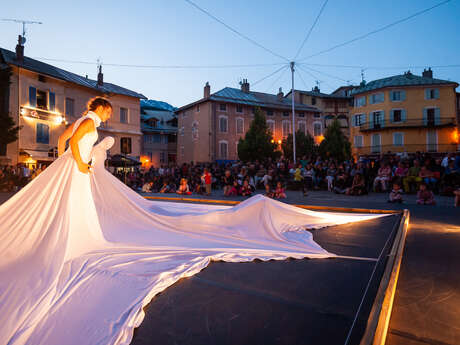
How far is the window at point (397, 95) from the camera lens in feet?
A: 112

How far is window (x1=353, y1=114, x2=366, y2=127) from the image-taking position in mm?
36875

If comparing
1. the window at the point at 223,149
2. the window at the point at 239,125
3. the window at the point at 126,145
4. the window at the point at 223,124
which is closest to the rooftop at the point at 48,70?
the window at the point at 223,124

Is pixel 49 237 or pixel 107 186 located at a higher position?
pixel 107 186

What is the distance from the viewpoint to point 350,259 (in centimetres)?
284

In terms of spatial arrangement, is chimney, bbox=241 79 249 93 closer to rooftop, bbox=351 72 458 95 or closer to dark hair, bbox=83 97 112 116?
rooftop, bbox=351 72 458 95

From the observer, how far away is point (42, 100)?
72.4 ft

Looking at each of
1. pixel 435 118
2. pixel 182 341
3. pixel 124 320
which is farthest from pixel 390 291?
pixel 435 118

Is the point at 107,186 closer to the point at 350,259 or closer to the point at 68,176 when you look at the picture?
the point at 68,176

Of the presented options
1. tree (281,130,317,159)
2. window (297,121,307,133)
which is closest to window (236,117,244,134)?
tree (281,130,317,159)

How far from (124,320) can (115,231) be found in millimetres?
1385

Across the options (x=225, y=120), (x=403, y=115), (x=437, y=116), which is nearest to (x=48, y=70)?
(x=225, y=120)

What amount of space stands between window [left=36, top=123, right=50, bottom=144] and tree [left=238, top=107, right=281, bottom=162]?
1672cm

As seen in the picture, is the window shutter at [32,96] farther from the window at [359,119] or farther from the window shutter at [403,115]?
the window shutter at [403,115]

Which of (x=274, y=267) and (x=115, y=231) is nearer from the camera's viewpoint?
(x=274, y=267)
